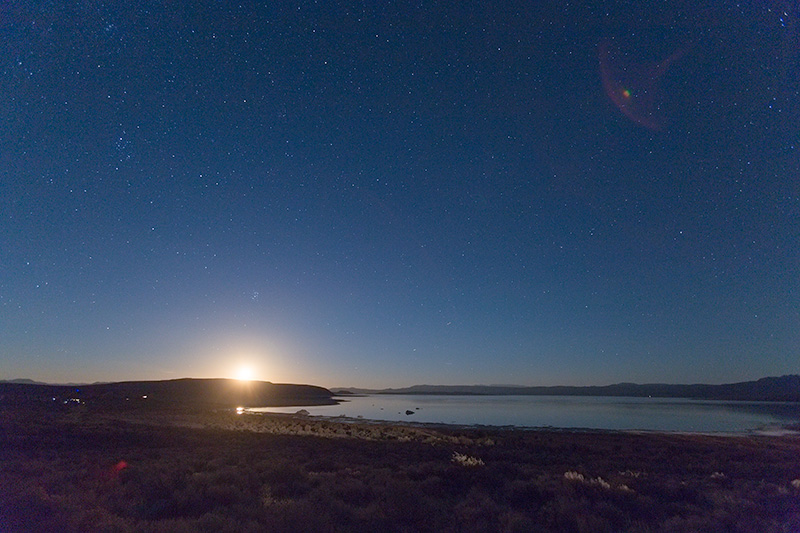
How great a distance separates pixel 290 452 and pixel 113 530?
13.9 metres

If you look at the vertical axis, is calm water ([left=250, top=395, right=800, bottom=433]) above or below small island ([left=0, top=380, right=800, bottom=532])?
below

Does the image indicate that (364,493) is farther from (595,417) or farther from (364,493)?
(595,417)

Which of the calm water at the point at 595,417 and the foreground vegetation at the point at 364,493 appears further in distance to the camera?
the calm water at the point at 595,417

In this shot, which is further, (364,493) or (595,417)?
(595,417)

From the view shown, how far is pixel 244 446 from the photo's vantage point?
2412 centimetres

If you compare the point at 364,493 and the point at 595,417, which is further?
the point at 595,417

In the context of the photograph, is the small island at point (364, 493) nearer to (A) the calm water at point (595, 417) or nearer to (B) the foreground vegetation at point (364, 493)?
(B) the foreground vegetation at point (364, 493)

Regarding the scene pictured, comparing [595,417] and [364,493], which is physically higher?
[364,493]

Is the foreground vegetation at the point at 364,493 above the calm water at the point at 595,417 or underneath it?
above

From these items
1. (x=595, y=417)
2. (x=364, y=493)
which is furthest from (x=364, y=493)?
(x=595, y=417)

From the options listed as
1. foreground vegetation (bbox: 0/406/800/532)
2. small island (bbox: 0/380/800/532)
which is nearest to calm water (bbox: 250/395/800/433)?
small island (bbox: 0/380/800/532)

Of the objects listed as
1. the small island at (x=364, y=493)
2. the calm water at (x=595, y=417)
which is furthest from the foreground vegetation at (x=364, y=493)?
the calm water at (x=595, y=417)

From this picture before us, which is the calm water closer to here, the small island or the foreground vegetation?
the small island

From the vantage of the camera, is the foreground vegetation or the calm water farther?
the calm water
